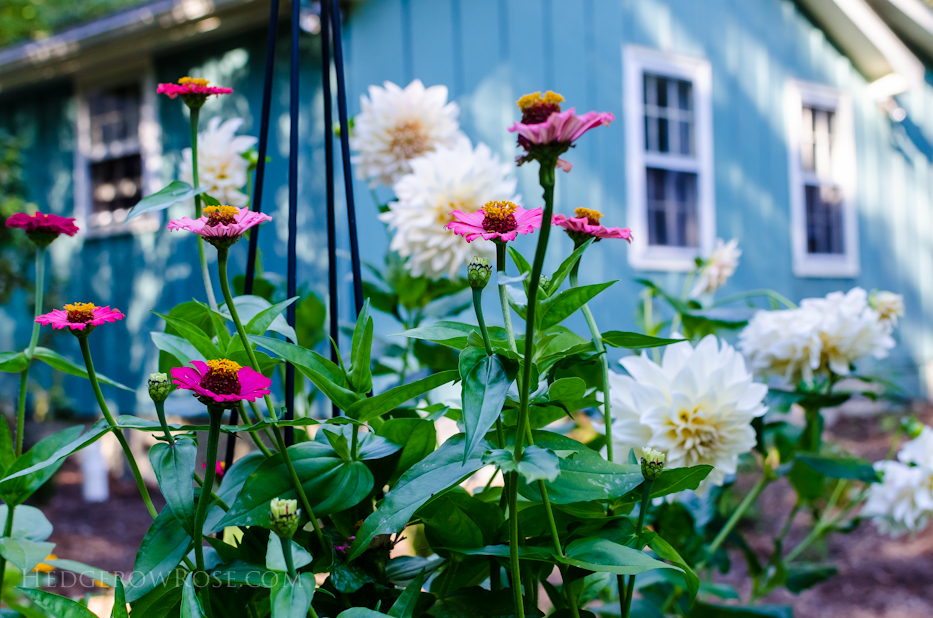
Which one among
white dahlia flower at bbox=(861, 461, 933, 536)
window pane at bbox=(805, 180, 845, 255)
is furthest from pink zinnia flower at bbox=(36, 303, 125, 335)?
window pane at bbox=(805, 180, 845, 255)

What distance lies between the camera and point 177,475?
575 millimetres

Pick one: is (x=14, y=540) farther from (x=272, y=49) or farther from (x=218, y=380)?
(x=272, y=49)

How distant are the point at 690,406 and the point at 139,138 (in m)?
5.99

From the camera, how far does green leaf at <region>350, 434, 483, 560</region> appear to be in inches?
21.4

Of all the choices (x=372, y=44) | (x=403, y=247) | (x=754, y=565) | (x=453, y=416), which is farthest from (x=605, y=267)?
(x=453, y=416)

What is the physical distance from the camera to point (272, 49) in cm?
89

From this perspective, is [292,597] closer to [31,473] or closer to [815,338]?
[31,473]

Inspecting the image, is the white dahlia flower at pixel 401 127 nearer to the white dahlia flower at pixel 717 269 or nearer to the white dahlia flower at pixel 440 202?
the white dahlia flower at pixel 440 202

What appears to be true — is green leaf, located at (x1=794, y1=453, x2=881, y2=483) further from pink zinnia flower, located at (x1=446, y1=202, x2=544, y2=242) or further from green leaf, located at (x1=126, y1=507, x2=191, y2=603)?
green leaf, located at (x1=126, y1=507, x2=191, y2=603)

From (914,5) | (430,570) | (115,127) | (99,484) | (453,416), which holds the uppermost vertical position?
(914,5)

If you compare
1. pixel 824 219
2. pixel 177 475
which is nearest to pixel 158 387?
pixel 177 475

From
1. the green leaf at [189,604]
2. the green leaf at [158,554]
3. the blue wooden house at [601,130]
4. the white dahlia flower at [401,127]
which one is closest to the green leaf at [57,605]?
the green leaf at [158,554]

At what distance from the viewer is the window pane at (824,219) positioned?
22.0ft

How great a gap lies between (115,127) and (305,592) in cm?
638
